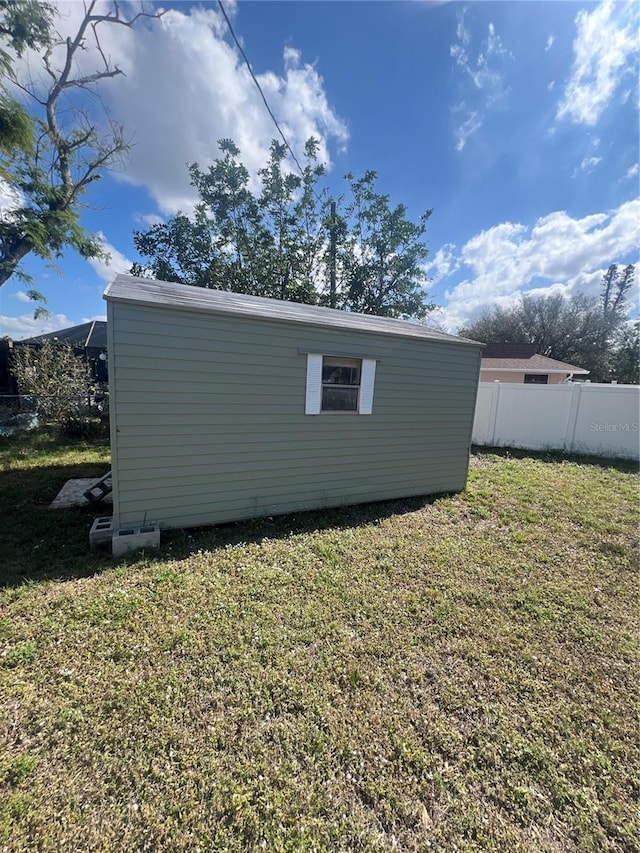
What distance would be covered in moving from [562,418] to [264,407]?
8.70 m

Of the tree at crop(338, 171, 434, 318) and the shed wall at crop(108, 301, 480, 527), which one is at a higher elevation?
the tree at crop(338, 171, 434, 318)

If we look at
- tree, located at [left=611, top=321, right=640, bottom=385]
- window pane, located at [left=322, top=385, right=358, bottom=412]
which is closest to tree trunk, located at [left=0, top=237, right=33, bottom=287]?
window pane, located at [left=322, top=385, right=358, bottom=412]

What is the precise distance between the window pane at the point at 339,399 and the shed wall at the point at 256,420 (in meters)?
0.13

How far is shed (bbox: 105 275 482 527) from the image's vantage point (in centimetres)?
372

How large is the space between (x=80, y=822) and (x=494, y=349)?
2075cm

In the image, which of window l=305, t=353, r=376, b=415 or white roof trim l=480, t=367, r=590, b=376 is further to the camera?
white roof trim l=480, t=367, r=590, b=376

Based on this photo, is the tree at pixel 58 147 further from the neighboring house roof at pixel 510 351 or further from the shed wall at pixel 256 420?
the neighboring house roof at pixel 510 351

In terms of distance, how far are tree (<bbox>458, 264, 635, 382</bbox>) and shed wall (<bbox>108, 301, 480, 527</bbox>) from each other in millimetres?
23976

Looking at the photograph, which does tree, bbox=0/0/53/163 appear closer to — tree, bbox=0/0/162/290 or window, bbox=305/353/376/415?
tree, bbox=0/0/162/290

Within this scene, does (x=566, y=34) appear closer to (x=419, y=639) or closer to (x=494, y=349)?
(x=419, y=639)

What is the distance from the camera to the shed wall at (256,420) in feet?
12.2

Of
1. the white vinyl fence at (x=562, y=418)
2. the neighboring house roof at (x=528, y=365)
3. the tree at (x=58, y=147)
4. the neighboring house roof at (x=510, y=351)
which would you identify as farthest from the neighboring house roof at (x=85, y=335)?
the neighboring house roof at (x=510, y=351)

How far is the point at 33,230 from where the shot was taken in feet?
29.4

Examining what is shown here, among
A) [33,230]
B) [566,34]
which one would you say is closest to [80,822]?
[566,34]
